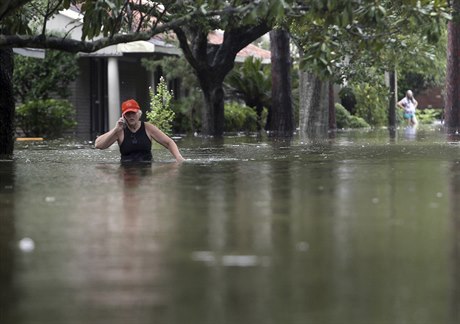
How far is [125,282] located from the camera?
7230 mm

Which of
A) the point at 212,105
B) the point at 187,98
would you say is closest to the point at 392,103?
the point at 187,98

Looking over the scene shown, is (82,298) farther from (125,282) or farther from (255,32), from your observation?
(255,32)

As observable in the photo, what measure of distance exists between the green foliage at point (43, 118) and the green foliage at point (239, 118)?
24.7 feet

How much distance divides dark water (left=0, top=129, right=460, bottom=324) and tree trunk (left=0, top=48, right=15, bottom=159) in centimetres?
772

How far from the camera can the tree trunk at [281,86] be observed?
41.4 m

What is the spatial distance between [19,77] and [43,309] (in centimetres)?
3429

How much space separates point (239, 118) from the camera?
45.6 meters

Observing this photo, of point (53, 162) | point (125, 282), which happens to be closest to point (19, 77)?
point (53, 162)

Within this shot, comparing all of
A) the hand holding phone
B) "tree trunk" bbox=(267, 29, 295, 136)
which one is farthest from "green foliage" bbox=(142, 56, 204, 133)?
the hand holding phone

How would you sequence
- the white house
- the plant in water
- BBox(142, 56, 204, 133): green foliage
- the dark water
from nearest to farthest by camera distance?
the dark water → the plant in water → the white house → BBox(142, 56, 204, 133): green foliage

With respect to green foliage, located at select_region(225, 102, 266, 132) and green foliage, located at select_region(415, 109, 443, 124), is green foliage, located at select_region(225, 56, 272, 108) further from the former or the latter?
green foliage, located at select_region(415, 109, 443, 124)

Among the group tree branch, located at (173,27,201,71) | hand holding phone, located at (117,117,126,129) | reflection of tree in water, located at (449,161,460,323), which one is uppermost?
tree branch, located at (173,27,201,71)

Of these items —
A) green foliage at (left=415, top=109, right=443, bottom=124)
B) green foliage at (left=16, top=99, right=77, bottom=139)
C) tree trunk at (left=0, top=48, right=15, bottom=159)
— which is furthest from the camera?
green foliage at (left=415, top=109, right=443, bottom=124)

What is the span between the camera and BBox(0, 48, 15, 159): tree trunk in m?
23.1
